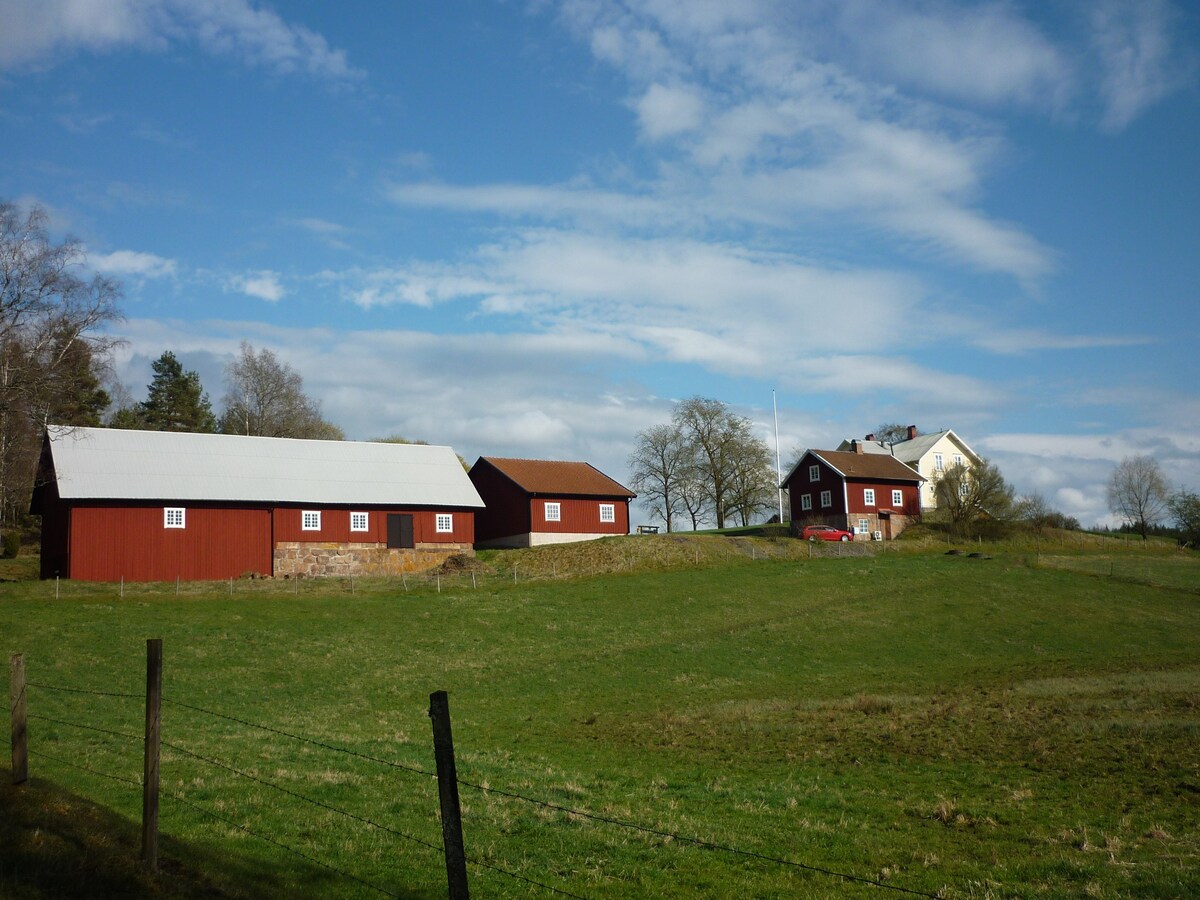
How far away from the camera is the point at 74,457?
4969cm

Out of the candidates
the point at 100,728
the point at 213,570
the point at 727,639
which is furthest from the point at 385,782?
the point at 213,570

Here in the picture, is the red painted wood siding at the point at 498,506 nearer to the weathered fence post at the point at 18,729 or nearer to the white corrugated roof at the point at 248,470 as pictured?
the white corrugated roof at the point at 248,470

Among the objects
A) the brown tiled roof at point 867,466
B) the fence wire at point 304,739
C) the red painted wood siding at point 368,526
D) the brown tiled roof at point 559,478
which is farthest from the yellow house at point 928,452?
the fence wire at point 304,739

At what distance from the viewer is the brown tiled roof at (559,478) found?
2562 inches

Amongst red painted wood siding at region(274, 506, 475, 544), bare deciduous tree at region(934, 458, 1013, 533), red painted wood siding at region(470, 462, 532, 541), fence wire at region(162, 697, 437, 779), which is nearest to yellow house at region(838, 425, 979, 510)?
bare deciduous tree at region(934, 458, 1013, 533)

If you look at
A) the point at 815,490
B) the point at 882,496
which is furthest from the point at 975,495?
the point at 815,490

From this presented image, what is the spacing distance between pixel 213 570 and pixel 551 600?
19902 millimetres

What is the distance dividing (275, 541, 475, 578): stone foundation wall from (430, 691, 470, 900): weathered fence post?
4843cm

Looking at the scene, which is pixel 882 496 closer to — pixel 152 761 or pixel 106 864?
pixel 152 761

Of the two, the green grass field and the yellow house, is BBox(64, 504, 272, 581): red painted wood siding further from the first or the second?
the yellow house

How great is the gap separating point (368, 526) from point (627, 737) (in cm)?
3797

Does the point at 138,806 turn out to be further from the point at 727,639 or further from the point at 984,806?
the point at 727,639

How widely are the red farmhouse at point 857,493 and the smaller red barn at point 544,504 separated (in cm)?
1790

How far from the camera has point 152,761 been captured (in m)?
8.98
